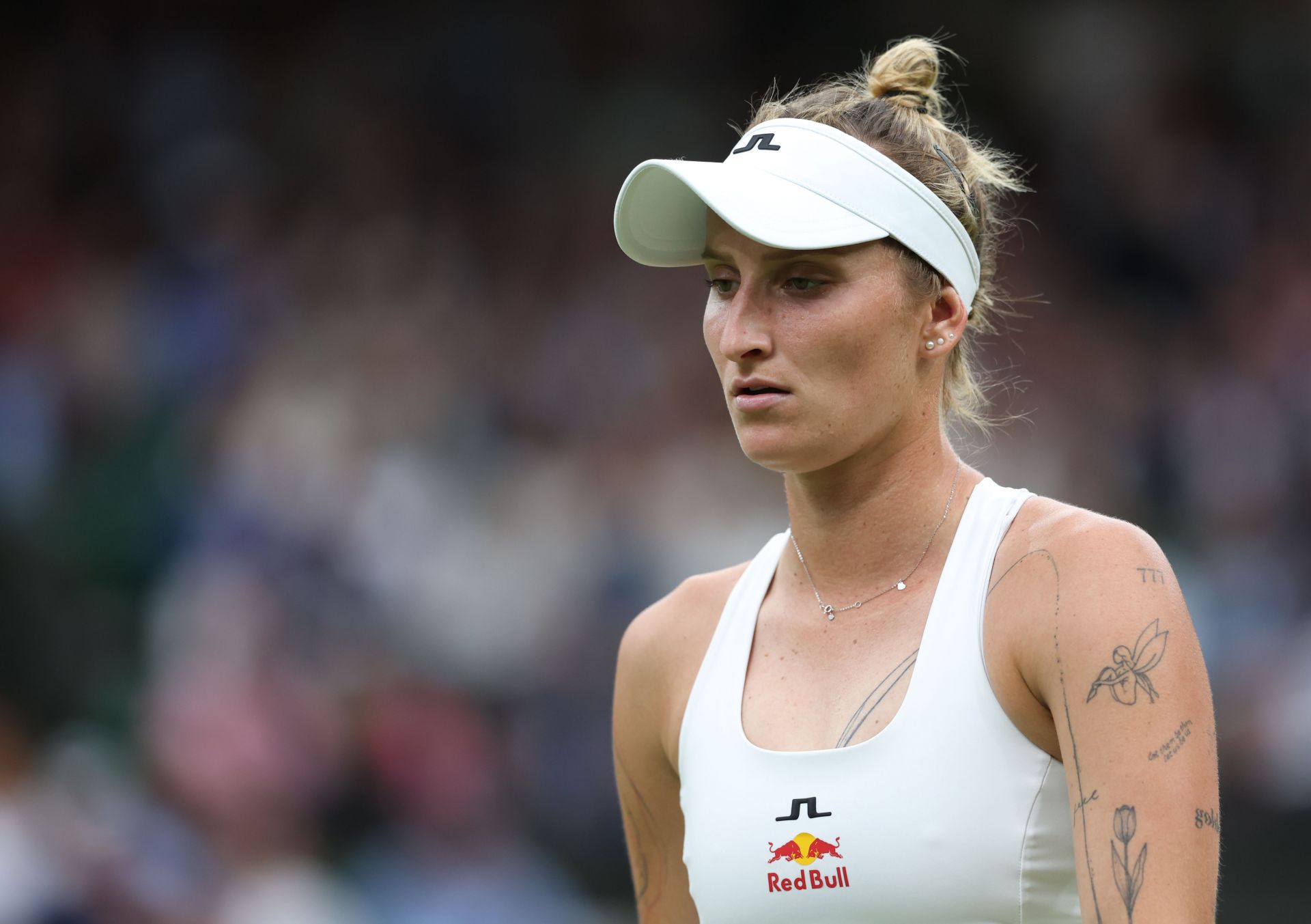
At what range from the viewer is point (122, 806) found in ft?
22.2

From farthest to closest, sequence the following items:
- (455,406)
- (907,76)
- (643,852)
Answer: (455,406) < (643,852) < (907,76)

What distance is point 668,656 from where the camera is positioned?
116 inches

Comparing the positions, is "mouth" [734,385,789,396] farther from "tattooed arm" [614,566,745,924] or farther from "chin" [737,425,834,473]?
"tattooed arm" [614,566,745,924]

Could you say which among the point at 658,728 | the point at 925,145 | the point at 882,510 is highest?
the point at 925,145

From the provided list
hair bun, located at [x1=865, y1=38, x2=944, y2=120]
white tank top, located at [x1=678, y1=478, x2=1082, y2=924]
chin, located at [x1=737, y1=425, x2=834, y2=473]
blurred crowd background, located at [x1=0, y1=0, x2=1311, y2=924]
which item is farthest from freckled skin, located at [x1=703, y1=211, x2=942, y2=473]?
blurred crowd background, located at [x1=0, y1=0, x2=1311, y2=924]

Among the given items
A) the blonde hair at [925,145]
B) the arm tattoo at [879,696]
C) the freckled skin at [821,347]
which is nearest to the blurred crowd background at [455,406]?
the blonde hair at [925,145]

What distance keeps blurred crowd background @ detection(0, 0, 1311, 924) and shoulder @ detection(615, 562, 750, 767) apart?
2520 millimetres

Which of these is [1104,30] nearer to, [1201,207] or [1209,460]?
[1201,207]

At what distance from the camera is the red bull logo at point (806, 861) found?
7.87 feet

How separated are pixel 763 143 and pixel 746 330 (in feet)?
1.21

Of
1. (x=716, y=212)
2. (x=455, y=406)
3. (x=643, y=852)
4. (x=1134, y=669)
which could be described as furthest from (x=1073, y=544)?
(x=455, y=406)

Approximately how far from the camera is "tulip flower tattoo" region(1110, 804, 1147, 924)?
2156mm

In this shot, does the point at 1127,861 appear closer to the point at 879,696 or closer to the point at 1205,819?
the point at 1205,819

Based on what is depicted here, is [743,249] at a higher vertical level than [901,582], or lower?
higher
